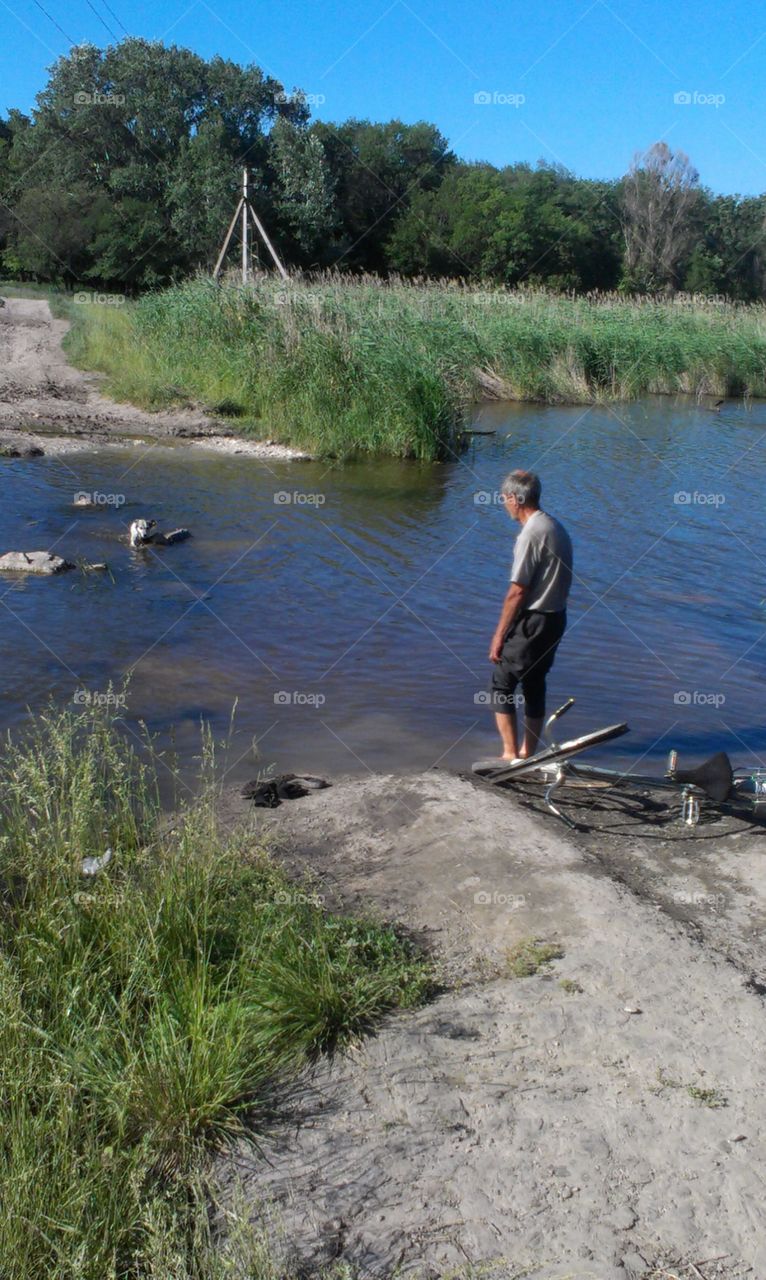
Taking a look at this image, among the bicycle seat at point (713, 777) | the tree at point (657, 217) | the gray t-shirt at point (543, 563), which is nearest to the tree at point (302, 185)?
the tree at point (657, 217)

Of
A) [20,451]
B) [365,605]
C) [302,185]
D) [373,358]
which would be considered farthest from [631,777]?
[302,185]

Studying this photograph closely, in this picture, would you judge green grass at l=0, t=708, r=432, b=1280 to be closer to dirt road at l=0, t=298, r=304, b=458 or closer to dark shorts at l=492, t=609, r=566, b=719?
dark shorts at l=492, t=609, r=566, b=719

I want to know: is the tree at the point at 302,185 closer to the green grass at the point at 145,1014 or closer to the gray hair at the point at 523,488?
the gray hair at the point at 523,488

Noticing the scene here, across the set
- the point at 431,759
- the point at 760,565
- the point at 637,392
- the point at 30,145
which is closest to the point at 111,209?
the point at 30,145

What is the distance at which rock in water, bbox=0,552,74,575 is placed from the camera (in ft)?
36.5

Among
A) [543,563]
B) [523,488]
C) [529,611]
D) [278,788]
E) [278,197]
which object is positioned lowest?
[278,788]

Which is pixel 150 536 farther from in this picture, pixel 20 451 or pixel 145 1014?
pixel 145 1014

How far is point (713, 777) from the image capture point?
6121mm

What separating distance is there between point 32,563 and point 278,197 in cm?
4270

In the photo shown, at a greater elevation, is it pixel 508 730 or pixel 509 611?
pixel 509 611

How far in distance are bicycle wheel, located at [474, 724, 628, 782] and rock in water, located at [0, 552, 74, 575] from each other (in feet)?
19.7

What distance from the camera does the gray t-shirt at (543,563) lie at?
674 cm

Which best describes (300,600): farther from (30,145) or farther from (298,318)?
(30,145)

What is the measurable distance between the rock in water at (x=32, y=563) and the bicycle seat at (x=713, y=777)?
710cm
